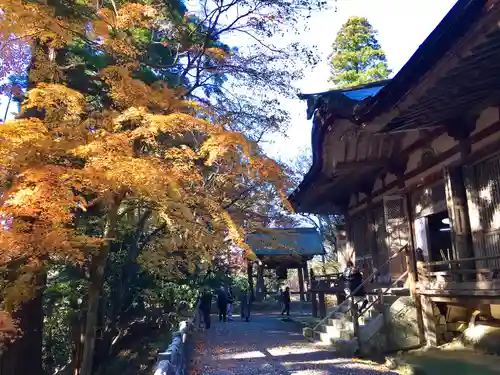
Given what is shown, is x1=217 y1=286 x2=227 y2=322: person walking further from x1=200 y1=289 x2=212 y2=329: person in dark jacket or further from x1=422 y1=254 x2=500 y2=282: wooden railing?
→ x1=422 y1=254 x2=500 y2=282: wooden railing

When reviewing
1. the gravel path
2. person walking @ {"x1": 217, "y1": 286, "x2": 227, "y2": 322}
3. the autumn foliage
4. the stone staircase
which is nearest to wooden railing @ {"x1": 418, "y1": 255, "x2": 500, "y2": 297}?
the stone staircase

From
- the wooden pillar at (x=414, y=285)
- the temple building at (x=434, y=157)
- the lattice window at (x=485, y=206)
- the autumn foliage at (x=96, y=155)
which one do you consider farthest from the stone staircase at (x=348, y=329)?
the autumn foliage at (x=96, y=155)

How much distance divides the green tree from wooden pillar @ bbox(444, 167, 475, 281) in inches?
748

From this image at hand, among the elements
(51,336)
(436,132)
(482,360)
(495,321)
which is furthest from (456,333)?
(51,336)

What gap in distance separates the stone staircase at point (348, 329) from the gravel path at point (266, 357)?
0.32 meters

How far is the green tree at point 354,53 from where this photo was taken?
27.0m

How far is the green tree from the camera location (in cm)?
2700

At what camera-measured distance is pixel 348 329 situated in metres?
10.6

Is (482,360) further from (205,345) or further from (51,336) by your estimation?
(51,336)

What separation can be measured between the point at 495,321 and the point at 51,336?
A: 13.8 meters

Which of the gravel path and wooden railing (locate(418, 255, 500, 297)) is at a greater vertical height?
wooden railing (locate(418, 255, 500, 297))

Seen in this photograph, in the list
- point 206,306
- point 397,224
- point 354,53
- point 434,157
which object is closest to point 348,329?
point 397,224

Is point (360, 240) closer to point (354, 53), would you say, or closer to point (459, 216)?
point (459, 216)

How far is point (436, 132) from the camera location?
9.34 m
